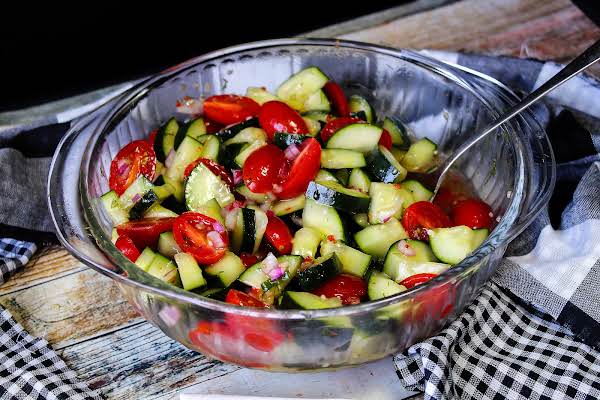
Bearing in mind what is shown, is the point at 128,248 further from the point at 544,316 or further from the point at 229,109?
the point at 544,316

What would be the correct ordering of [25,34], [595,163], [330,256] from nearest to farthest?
[330,256], [595,163], [25,34]

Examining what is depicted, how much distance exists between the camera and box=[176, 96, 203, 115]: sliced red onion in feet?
6.44

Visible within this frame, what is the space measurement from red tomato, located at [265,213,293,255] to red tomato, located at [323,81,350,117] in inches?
19.9

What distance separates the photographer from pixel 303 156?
164 cm

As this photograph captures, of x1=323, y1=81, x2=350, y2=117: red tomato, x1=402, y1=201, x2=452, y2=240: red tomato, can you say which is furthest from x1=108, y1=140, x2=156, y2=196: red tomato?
x1=402, y1=201, x2=452, y2=240: red tomato

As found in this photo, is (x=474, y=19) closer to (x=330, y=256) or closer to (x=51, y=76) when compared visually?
(x=330, y=256)

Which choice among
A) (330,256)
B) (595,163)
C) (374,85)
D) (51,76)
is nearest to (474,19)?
(374,85)

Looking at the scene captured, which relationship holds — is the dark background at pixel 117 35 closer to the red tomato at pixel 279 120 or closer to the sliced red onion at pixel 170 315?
the red tomato at pixel 279 120

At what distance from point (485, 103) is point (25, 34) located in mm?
2582

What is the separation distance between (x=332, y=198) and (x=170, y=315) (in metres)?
0.44

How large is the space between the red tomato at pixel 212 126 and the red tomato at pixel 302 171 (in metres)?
0.34

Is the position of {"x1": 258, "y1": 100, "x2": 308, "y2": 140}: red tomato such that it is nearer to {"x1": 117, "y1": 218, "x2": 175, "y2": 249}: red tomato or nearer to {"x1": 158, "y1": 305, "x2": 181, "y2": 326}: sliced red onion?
{"x1": 117, "y1": 218, "x2": 175, "y2": 249}: red tomato

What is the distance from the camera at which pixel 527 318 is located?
1624mm

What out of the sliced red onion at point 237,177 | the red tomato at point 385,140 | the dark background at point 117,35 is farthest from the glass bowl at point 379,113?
the dark background at point 117,35
